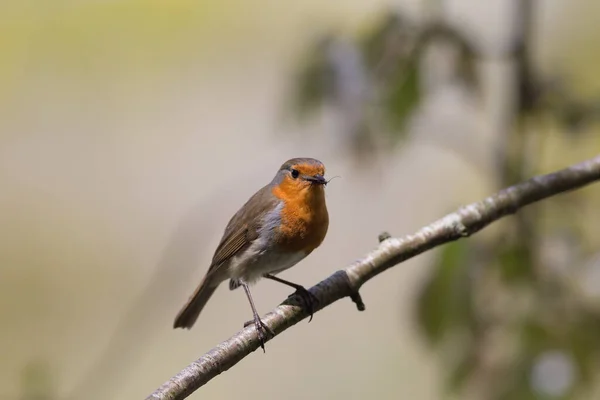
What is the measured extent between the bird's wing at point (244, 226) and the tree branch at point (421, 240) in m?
0.33

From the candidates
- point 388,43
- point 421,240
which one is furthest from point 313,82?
point 421,240

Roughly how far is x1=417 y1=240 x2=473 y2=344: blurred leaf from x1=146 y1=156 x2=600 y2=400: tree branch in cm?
10

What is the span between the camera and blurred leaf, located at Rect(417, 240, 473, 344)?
1.93 metres

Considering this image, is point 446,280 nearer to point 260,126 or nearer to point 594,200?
point 594,200

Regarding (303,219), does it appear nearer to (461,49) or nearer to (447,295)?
(447,295)

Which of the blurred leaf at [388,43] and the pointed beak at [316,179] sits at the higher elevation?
→ the blurred leaf at [388,43]

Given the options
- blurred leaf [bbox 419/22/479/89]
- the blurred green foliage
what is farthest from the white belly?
blurred leaf [bbox 419/22/479/89]

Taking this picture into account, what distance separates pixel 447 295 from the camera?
76.3 inches

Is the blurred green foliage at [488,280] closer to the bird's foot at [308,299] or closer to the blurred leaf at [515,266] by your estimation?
the blurred leaf at [515,266]

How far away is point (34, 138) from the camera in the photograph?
4.62 metres

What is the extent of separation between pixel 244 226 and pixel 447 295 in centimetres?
61

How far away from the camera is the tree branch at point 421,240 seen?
65.0 inches

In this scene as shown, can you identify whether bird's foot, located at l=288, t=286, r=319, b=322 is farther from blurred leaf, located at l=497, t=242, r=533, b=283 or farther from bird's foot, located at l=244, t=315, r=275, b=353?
blurred leaf, located at l=497, t=242, r=533, b=283

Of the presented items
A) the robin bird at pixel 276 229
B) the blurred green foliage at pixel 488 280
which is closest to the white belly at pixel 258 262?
the robin bird at pixel 276 229
